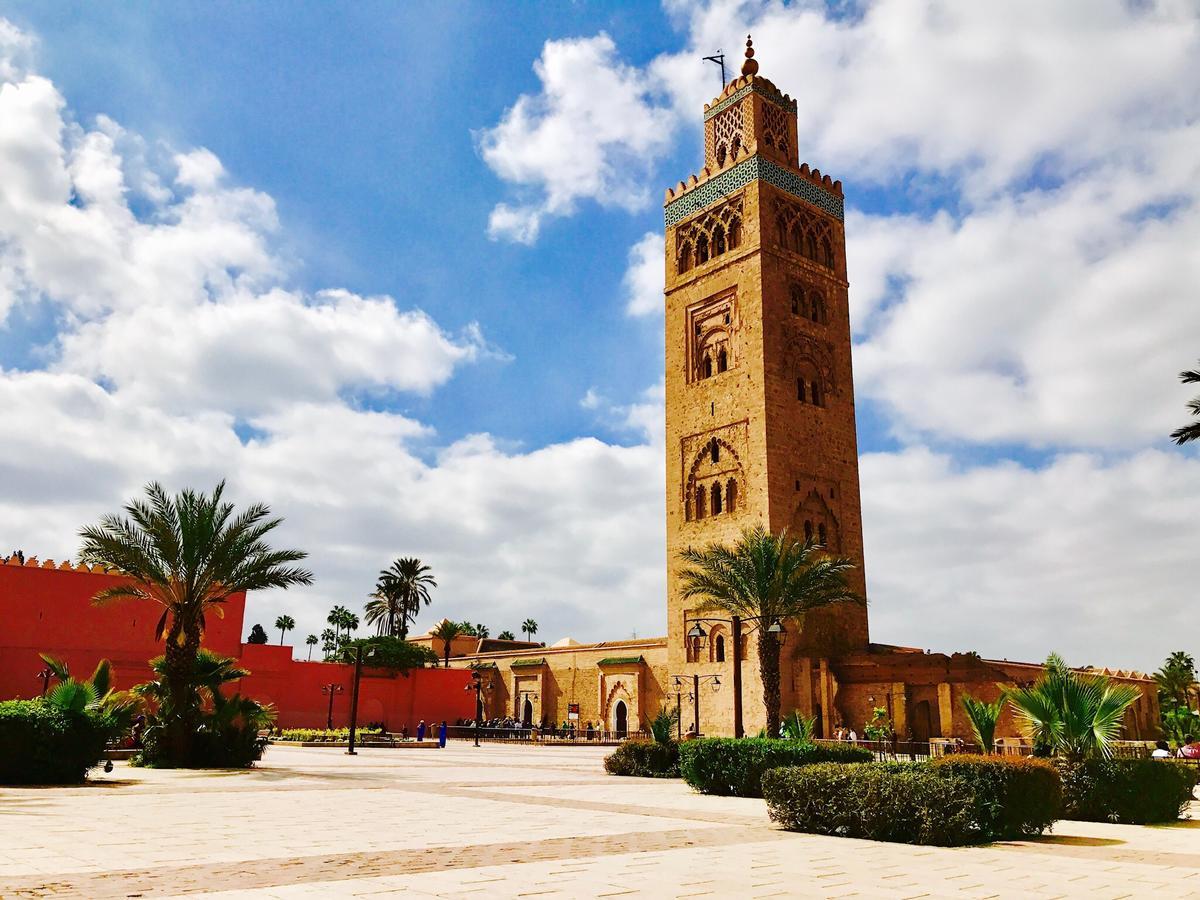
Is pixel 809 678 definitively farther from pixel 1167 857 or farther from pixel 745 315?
pixel 1167 857

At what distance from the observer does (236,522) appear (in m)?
18.1

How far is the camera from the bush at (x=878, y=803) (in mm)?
8375

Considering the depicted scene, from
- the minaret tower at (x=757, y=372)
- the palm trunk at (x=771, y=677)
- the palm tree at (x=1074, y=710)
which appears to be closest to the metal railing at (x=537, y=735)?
the minaret tower at (x=757, y=372)

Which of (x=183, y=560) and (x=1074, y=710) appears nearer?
(x=1074, y=710)

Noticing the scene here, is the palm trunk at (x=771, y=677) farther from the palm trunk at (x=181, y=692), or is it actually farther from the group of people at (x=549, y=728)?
the group of people at (x=549, y=728)

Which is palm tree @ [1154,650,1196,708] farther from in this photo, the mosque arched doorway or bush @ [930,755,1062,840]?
bush @ [930,755,1062,840]

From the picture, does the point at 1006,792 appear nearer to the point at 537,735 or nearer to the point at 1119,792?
the point at 1119,792

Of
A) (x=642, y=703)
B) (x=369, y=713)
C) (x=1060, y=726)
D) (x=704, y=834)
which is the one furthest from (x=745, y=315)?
(x=704, y=834)

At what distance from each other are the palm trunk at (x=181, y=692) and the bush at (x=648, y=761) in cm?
776

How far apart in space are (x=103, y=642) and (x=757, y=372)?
2347 centimetres

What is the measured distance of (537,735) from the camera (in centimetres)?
3672

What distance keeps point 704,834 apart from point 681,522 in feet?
Answer: 89.7

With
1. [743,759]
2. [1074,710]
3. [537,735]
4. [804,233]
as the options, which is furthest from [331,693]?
[1074,710]

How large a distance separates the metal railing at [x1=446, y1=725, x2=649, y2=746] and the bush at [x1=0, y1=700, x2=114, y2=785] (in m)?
23.2
